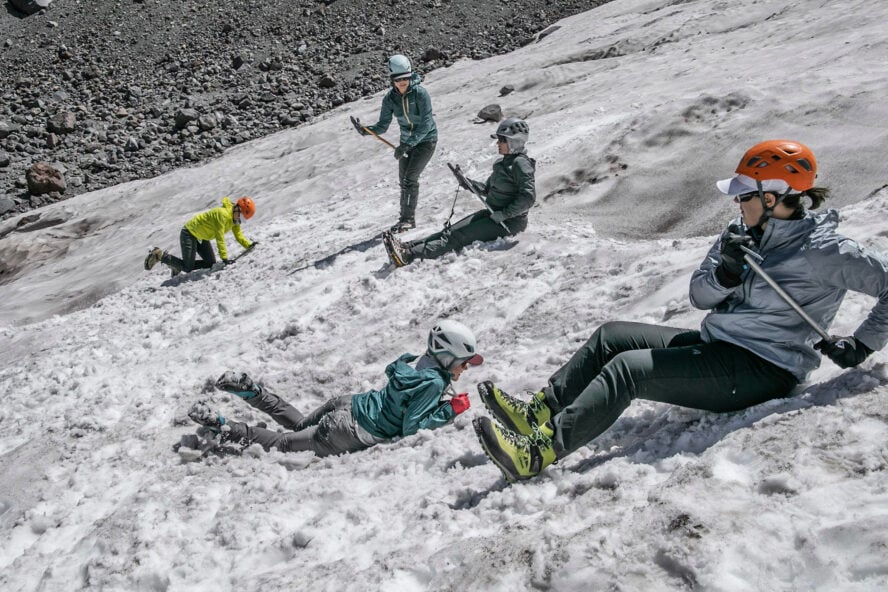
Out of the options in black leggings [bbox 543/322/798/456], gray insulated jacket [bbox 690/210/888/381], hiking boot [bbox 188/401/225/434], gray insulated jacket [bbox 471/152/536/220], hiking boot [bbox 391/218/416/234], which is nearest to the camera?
gray insulated jacket [bbox 690/210/888/381]

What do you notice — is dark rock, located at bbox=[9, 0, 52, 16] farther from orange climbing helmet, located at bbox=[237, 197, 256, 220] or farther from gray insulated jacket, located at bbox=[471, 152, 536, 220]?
gray insulated jacket, located at bbox=[471, 152, 536, 220]

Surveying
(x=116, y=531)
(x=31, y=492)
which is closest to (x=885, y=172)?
(x=116, y=531)

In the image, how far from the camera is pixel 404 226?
1030 cm

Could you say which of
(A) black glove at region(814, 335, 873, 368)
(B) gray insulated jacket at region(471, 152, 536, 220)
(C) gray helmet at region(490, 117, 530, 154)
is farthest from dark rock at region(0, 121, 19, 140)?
(A) black glove at region(814, 335, 873, 368)

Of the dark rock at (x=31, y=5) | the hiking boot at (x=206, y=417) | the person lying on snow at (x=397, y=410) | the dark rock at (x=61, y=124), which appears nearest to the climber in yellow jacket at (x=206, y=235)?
the hiking boot at (x=206, y=417)

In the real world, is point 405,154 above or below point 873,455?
above

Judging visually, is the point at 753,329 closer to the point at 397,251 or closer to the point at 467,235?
the point at 467,235

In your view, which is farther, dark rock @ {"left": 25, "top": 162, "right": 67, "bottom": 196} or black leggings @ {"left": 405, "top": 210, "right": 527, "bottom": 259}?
dark rock @ {"left": 25, "top": 162, "right": 67, "bottom": 196}

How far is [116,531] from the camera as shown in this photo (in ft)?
14.7

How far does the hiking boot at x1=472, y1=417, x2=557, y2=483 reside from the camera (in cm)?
377

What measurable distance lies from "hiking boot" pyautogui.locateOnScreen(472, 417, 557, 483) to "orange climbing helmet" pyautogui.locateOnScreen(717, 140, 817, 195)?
1784 millimetres

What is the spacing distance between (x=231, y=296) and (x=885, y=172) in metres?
8.27

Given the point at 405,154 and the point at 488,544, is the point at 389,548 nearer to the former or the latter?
the point at 488,544

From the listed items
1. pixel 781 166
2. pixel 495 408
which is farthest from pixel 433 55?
pixel 781 166
